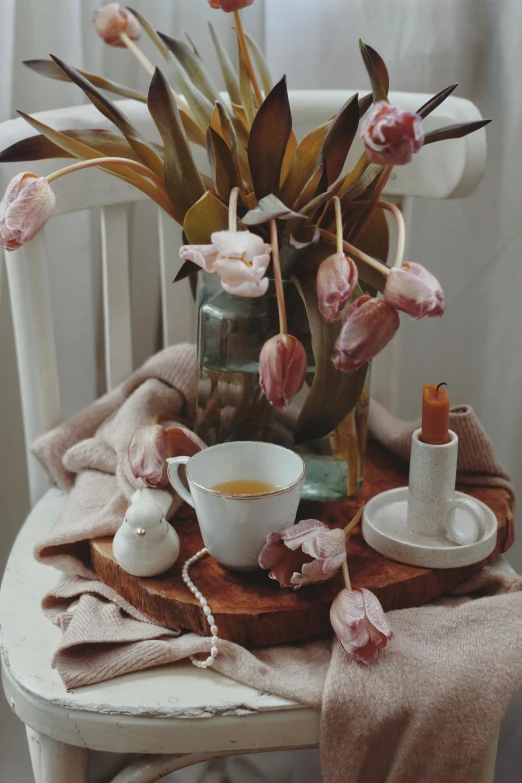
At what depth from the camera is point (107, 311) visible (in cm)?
93

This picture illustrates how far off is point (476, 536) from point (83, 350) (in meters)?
0.61

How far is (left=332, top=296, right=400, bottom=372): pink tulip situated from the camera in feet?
1.70

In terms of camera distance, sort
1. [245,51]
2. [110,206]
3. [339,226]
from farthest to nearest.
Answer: [110,206]
[245,51]
[339,226]

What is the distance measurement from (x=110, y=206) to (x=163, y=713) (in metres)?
0.52

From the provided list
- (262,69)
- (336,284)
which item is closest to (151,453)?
(336,284)

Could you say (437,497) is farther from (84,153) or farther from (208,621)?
(84,153)

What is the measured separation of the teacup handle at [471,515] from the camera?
2.31 ft

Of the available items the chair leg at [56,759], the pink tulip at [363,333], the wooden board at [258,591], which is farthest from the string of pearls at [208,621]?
the pink tulip at [363,333]

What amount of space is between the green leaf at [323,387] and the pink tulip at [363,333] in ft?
0.40

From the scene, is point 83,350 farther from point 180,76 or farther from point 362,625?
point 362,625

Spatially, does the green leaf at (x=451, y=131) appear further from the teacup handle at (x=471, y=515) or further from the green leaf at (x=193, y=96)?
the teacup handle at (x=471, y=515)

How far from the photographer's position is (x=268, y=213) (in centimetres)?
58

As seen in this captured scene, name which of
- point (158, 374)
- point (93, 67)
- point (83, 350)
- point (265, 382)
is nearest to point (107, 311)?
point (158, 374)

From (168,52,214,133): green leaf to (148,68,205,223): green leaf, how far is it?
6 cm
